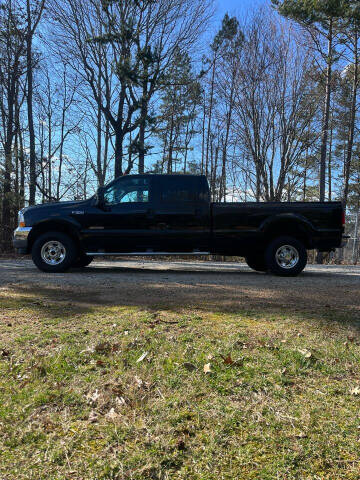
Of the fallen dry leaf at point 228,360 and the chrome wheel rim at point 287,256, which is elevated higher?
the chrome wheel rim at point 287,256

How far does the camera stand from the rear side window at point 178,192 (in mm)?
7609

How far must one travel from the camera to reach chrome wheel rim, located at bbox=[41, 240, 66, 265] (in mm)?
7430

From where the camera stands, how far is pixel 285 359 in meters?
2.64

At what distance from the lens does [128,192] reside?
300 inches

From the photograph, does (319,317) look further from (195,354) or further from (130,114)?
(130,114)

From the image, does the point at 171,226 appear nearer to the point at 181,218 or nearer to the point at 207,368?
the point at 181,218

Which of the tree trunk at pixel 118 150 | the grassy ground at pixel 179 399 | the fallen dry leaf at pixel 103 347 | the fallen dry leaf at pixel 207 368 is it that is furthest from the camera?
the tree trunk at pixel 118 150

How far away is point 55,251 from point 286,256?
16.6 feet

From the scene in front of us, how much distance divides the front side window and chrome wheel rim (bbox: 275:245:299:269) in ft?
10.3

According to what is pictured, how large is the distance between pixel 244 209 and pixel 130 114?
36.4 feet

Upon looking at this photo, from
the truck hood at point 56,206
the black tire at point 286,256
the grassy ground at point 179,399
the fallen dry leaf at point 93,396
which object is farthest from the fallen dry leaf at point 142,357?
the truck hood at point 56,206

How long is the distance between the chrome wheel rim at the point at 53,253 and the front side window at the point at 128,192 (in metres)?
1.43

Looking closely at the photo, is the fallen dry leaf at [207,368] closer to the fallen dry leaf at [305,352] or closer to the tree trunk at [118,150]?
the fallen dry leaf at [305,352]

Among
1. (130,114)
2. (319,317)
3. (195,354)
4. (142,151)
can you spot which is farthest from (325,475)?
(130,114)
